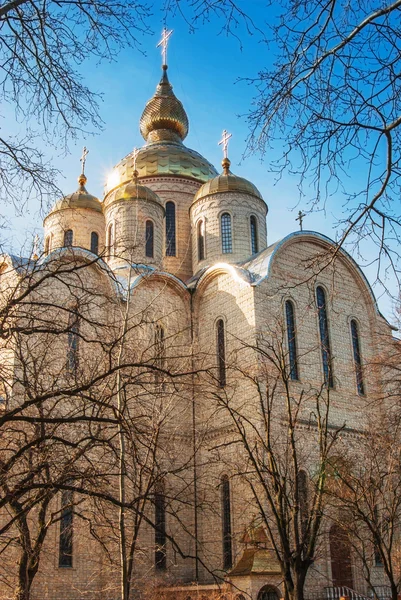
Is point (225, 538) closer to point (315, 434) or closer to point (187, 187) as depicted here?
point (315, 434)

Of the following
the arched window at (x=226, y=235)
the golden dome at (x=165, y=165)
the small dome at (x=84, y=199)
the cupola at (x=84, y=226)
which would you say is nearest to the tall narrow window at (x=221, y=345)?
the arched window at (x=226, y=235)

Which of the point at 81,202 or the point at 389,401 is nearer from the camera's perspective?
the point at 389,401

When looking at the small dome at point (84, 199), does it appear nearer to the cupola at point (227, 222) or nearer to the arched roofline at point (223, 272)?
the cupola at point (227, 222)

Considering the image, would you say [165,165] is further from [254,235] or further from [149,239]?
[254,235]

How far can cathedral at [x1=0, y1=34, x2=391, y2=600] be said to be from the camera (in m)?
12.7

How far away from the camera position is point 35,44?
14.3 feet

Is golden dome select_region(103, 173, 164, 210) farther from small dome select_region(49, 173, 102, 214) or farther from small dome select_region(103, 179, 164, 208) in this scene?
small dome select_region(49, 173, 102, 214)

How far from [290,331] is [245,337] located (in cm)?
153

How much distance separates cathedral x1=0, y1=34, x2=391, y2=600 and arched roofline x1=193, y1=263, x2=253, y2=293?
42 millimetres

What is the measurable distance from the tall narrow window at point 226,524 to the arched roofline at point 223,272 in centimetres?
520

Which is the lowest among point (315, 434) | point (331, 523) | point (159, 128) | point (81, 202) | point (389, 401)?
point (331, 523)

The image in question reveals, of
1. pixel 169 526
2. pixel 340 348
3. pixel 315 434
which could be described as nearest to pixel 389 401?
pixel 340 348

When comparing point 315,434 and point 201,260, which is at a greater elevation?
point 201,260

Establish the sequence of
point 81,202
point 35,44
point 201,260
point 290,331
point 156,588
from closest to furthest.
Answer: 1. point 35,44
2. point 156,588
3. point 290,331
4. point 201,260
5. point 81,202
